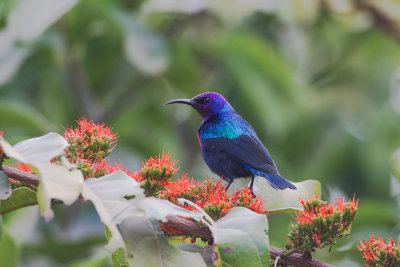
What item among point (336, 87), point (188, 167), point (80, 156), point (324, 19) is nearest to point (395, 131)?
point (336, 87)

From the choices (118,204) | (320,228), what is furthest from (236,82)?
(118,204)

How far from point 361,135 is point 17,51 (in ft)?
9.29

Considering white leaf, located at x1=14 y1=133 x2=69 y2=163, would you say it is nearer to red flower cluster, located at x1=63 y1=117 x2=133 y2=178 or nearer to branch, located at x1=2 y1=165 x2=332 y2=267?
branch, located at x1=2 y1=165 x2=332 y2=267

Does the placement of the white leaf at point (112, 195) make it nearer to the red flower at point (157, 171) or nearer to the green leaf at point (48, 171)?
the green leaf at point (48, 171)

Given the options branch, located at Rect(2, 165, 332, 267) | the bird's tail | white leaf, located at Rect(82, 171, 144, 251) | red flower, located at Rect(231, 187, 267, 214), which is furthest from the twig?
the bird's tail

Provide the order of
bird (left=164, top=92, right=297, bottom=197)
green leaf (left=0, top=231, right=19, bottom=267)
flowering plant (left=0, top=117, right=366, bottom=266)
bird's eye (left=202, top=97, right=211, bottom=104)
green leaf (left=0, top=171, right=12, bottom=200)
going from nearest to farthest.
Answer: flowering plant (left=0, top=117, right=366, bottom=266) → green leaf (left=0, top=171, right=12, bottom=200) → green leaf (left=0, top=231, right=19, bottom=267) → bird (left=164, top=92, right=297, bottom=197) → bird's eye (left=202, top=97, right=211, bottom=104)

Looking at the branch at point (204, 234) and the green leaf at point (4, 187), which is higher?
the green leaf at point (4, 187)

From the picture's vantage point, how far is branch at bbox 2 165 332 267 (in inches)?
64.3

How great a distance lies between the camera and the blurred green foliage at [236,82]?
4.45m

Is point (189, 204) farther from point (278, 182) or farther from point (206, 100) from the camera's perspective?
point (206, 100)

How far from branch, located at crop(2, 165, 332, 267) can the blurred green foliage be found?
2.21 m

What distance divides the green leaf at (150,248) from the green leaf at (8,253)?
125 centimetres

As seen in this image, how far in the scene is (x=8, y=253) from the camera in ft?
8.86

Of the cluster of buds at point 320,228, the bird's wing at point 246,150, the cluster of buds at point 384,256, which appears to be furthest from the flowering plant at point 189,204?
the bird's wing at point 246,150
